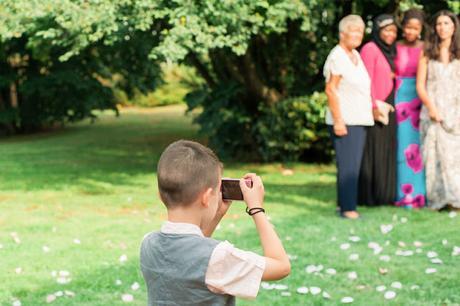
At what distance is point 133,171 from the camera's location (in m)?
12.7

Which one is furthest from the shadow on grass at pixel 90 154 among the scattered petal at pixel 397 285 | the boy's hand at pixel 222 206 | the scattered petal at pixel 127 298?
the boy's hand at pixel 222 206

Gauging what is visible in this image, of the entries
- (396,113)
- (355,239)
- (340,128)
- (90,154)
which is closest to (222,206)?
(355,239)

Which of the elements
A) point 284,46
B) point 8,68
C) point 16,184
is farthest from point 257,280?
point 8,68

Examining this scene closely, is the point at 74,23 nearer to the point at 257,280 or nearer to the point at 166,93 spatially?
the point at 257,280

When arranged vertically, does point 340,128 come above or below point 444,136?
above

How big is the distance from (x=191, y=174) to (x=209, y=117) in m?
10.4

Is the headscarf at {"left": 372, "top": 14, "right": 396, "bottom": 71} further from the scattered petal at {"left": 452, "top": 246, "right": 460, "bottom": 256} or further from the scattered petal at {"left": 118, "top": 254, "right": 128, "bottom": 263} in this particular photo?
the scattered petal at {"left": 118, "top": 254, "right": 128, "bottom": 263}

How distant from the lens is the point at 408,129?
27.7ft

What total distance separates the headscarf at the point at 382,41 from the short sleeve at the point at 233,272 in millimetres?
5896

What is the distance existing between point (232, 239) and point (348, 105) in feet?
5.91

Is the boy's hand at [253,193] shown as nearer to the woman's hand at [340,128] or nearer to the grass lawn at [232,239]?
the grass lawn at [232,239]

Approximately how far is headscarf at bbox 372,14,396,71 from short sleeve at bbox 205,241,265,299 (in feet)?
19.3

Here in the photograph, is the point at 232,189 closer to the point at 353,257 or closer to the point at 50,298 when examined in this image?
the point at 50,298

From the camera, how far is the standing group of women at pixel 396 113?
7.58 meters
